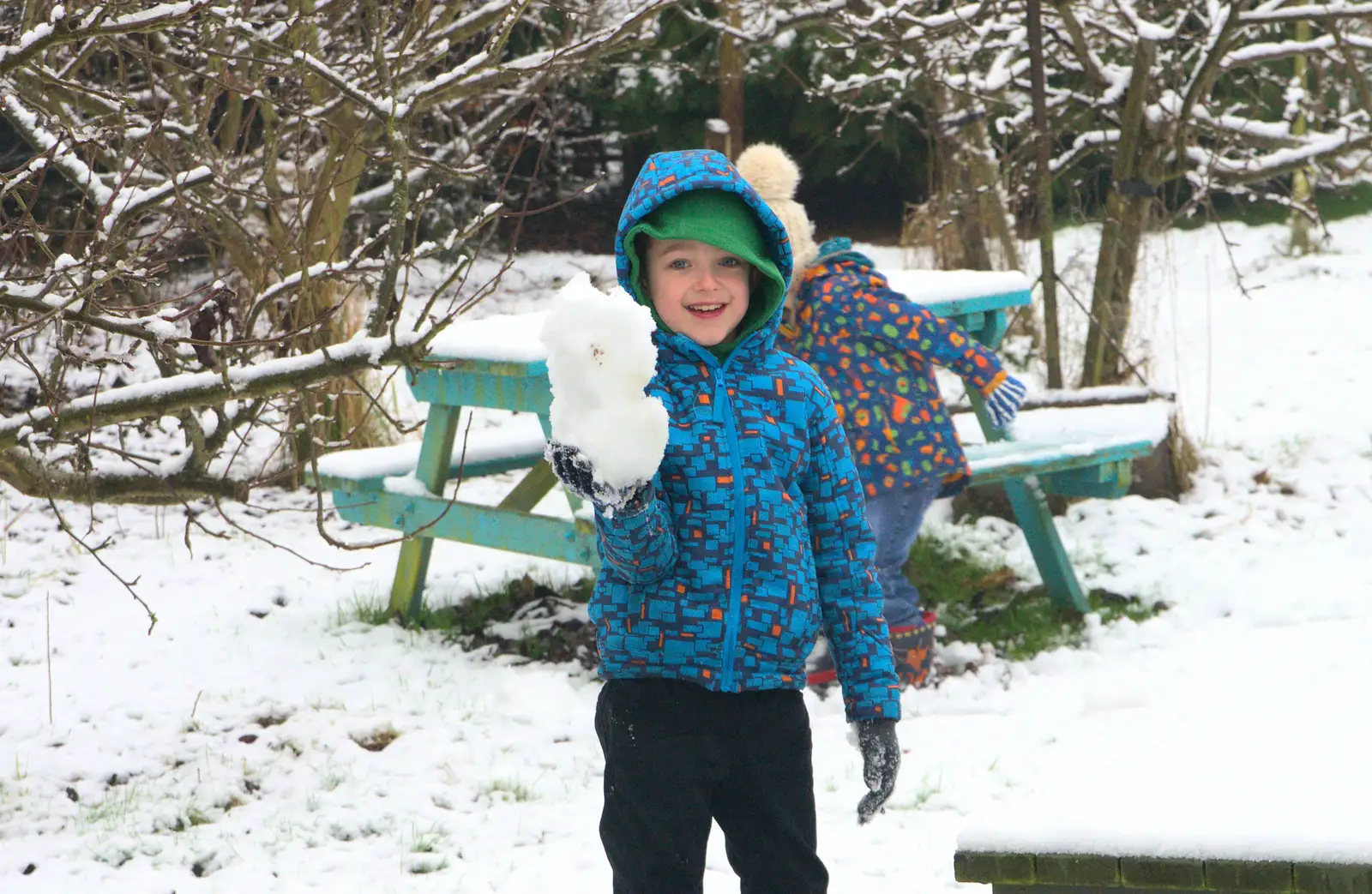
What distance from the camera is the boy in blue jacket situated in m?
2.25

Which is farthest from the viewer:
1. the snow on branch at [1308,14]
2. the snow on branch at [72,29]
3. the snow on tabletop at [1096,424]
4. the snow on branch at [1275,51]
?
the snow on branch at [1275,51]

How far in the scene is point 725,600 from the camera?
2.26 metres

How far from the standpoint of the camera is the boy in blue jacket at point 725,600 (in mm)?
2248

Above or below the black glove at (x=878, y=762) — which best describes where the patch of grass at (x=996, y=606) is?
below

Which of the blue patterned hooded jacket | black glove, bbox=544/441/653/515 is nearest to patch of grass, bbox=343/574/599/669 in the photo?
the blue patterned hooded jacket

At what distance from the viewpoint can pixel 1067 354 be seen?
26.2 feet

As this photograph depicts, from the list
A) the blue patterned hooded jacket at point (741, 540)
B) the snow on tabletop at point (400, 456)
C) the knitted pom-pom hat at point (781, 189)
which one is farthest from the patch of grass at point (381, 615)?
the blue patterned hooded jacket at point (741, 540)

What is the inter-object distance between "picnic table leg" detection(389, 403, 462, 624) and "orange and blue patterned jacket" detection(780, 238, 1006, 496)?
118 cm

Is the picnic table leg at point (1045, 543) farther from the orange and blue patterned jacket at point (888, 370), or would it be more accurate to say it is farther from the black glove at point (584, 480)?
the black glove at point (584, 480)

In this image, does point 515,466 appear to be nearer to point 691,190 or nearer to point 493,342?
point 493,342

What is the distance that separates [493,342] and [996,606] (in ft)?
6.66

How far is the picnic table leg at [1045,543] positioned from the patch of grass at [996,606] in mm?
54

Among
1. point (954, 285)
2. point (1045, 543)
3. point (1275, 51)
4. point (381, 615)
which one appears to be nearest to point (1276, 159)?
point (1275, 51)

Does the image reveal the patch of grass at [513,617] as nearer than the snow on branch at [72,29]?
No
